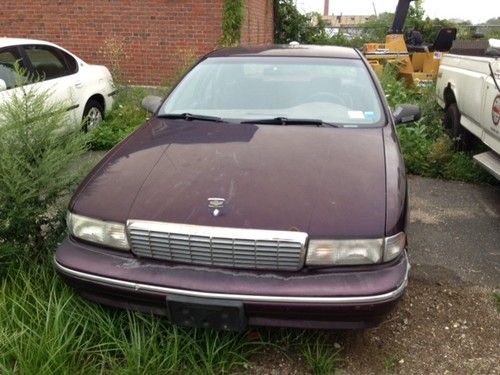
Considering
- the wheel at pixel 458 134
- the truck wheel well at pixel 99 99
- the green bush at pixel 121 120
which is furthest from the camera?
the truck wheel well at pixel 99 99

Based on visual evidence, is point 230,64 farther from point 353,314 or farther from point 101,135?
point 101,135

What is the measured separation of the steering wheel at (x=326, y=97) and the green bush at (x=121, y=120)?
3348 millimetres

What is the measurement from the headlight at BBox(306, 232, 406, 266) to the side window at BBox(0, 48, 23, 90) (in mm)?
4279

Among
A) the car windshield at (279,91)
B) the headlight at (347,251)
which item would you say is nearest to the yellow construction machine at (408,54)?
the car windshield at (279,91)

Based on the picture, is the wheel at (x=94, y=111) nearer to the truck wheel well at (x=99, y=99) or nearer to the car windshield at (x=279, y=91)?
the truck wheel well at (x=99, y=99)

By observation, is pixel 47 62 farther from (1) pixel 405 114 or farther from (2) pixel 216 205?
(2) pixel 216 205

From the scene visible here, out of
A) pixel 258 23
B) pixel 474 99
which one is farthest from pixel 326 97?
pixel 258 23

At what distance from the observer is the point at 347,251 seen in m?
2.35

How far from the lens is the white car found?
564 cm

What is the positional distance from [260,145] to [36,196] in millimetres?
1414

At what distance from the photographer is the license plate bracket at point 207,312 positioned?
2316 mm

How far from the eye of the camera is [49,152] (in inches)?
123

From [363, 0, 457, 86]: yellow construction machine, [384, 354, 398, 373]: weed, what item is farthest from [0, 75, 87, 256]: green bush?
[363, 0, 457, 86]: yellow construction machine

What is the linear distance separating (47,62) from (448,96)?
5.15m
